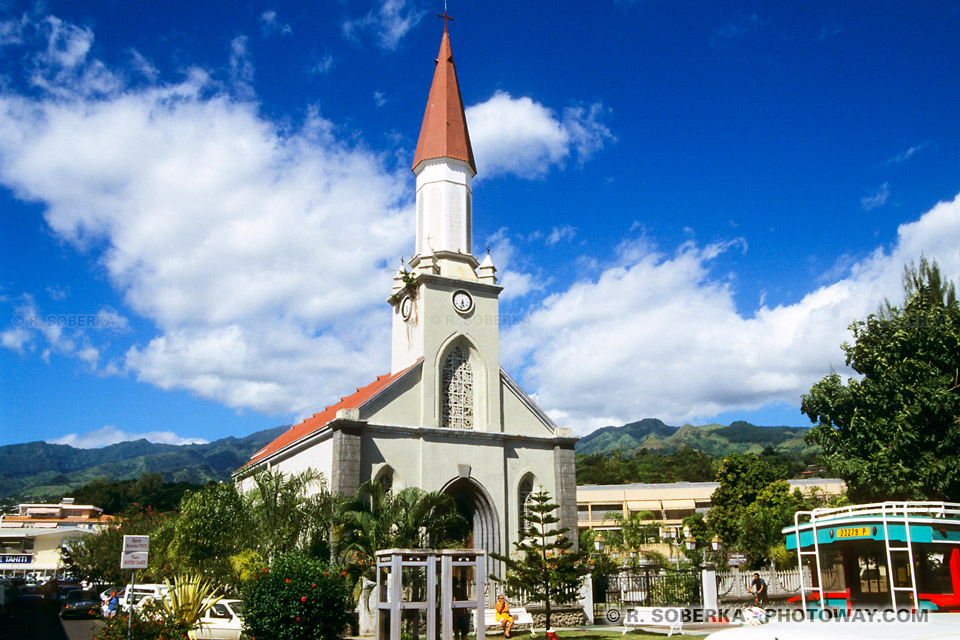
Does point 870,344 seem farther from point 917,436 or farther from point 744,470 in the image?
point 744,470

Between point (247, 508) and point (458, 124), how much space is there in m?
17.4

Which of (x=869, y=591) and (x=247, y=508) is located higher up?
(x=247, y=508)

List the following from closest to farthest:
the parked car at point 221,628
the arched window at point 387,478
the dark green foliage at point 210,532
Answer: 1. the parked car at point 221,628
2. the dark green foliage at point 210,532
3. the arched window at point 387,478

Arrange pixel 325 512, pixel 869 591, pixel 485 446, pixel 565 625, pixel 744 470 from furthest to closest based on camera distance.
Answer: pixel 744 470 < pixel 485 446 < pixel 565 625 < pixel 325 512 < pixel 869 591

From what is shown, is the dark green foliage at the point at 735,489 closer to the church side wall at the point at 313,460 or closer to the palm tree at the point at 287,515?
the church side wall at the point at 313,460

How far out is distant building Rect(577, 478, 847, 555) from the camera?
80.9 m

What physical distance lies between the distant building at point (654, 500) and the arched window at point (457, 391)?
184 feet

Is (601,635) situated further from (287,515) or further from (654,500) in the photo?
(654,500)

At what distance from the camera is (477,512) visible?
26.6m

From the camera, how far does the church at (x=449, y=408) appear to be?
2534 cm

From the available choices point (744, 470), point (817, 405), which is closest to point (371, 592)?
point (817, 405)

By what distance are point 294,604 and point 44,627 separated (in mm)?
16246

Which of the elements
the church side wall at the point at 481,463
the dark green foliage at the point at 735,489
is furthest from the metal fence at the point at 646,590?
the dark green foliage at the point at 735,489

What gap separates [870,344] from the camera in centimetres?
2719
